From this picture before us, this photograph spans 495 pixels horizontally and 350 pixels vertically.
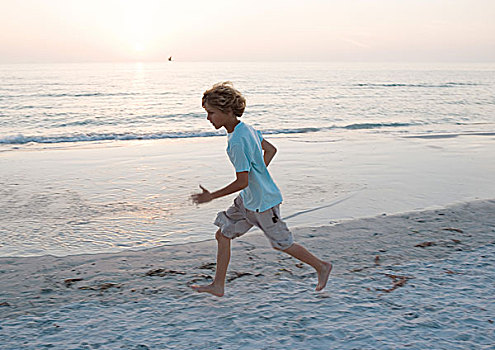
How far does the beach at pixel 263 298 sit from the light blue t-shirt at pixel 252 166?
2.26ft

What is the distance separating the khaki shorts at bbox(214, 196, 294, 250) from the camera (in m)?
3.10

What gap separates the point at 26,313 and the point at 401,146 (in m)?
9.65

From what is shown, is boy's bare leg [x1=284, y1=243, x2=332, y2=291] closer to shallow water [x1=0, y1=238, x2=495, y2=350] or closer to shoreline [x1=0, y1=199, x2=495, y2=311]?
shallow water [x1=0, y1=238, x2=495, y2=350]

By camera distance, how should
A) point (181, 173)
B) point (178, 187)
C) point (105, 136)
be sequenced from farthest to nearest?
point (105, 136)
point (181, 173)
point (178, 187)

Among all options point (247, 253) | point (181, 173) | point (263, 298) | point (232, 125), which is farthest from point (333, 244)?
point (181, 173)

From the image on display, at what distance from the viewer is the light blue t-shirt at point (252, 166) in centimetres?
286

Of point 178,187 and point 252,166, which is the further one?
point 178,187

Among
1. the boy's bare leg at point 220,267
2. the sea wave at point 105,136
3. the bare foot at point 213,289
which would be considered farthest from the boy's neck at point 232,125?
the sea wave at point 105,136

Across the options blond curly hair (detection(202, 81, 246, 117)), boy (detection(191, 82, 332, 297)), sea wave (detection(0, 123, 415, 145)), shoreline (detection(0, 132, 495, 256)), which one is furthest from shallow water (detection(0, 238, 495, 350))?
sea wave (detection(0, 123, 415, 145))

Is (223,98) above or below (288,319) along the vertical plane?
above

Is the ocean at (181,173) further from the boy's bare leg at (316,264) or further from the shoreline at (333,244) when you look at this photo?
the boy's bare leg at (316,264)

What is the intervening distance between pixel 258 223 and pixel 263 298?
1.76ft

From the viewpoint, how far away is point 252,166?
302cm

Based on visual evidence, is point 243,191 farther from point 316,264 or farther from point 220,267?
point 316,264
